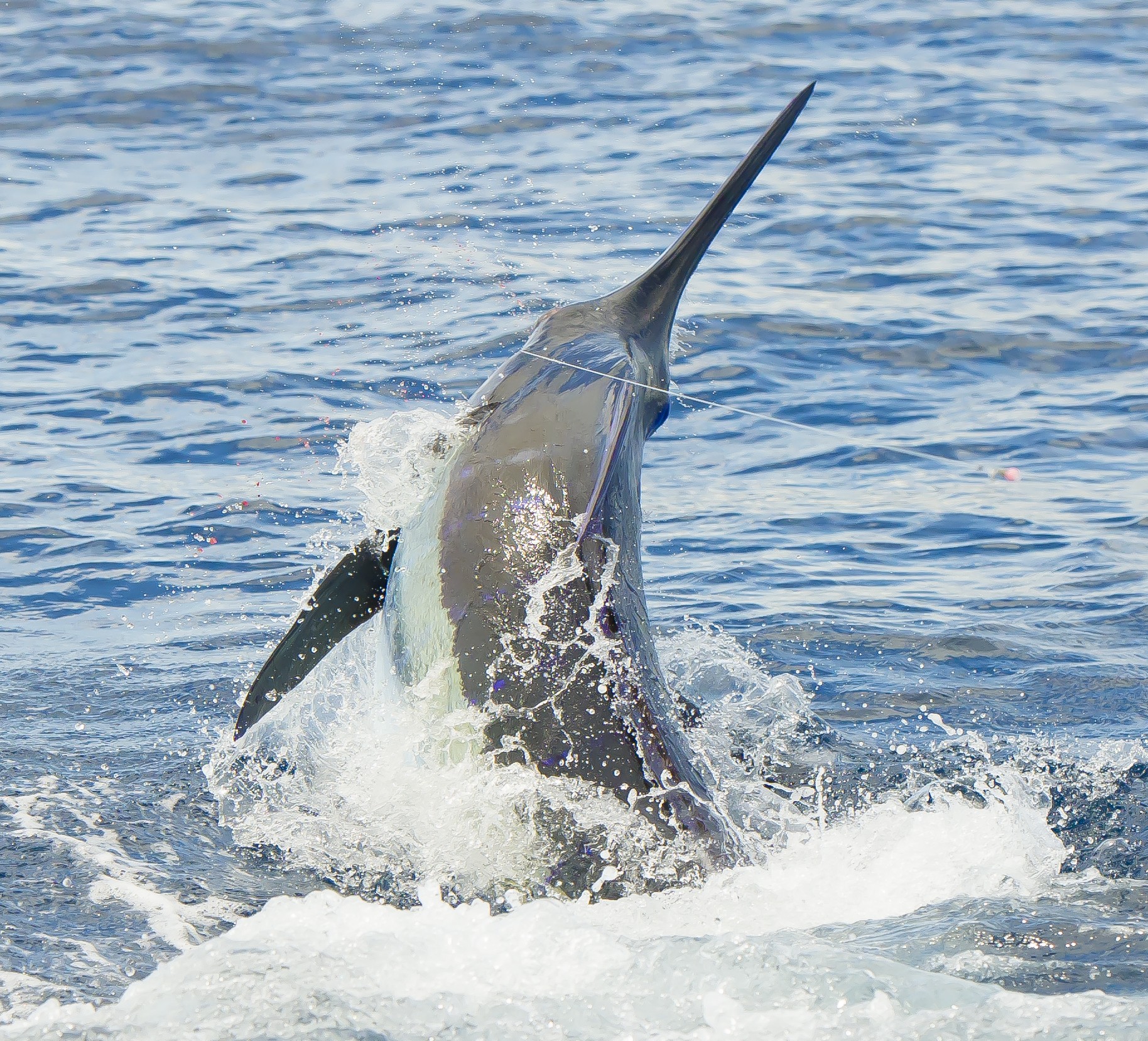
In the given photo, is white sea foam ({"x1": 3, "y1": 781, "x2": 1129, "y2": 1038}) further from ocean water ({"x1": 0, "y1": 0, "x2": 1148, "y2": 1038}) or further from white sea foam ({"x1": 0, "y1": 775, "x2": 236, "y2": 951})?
white sea foam ({"x1": 0, "y1": 775, "x2": 236, "y2": 951})

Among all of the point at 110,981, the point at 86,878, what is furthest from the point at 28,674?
the point at 110,981

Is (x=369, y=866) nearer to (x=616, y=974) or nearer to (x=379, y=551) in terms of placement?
(x=379, y=551)

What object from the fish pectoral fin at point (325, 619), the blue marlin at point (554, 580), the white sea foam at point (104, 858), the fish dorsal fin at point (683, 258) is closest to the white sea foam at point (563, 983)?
the blue marlin at point (554, 580)

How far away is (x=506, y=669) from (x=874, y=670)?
3174mm

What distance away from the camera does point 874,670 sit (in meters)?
8.35

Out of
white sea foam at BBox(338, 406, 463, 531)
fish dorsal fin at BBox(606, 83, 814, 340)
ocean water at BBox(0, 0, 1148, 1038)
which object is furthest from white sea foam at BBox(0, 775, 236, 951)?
fish dorsal fin at BBox(606, 83, 814, 340)

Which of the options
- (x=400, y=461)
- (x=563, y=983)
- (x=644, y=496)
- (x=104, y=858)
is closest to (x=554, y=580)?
(x=400, y=461)

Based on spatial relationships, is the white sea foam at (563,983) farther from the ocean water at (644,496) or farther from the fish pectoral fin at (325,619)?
the fish pectoral fin at (325,619)

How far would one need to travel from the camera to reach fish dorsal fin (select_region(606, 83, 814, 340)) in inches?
257

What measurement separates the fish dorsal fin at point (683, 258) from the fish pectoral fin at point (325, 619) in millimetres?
1453

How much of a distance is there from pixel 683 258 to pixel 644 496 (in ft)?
12.5

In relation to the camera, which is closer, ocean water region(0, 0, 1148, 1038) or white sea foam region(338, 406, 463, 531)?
ocean water region(0, 0, 1148, 1038)

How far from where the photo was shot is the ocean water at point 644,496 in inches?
194

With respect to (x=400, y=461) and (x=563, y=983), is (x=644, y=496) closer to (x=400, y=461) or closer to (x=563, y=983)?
(x=400, y=461)
